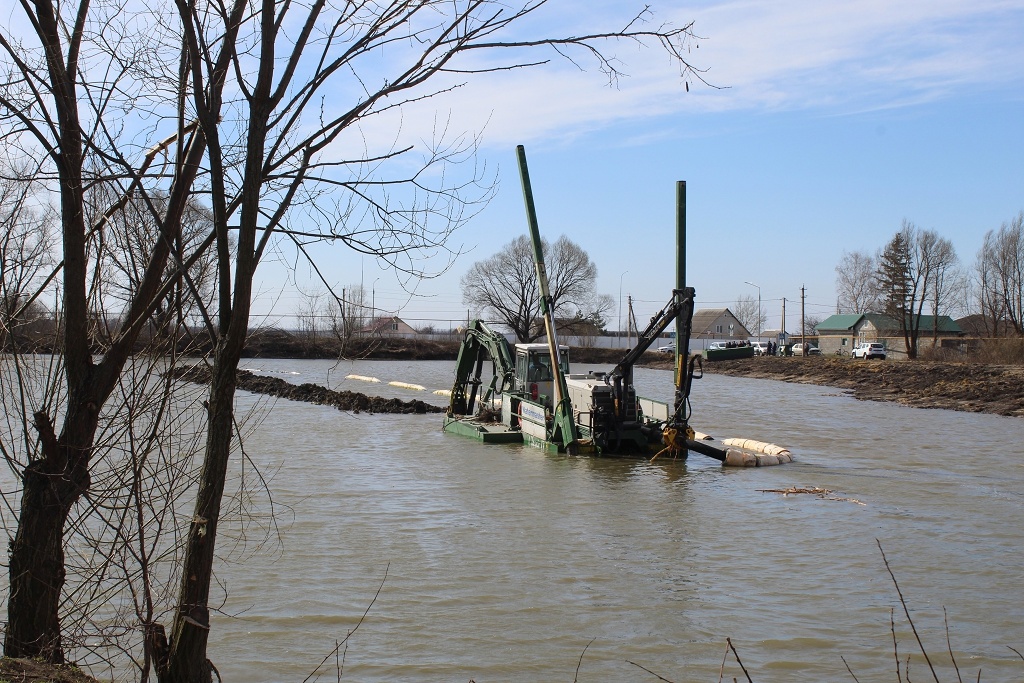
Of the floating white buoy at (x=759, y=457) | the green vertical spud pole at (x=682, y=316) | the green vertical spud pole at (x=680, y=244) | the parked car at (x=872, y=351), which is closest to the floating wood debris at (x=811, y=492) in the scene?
the green vertical spud pole at (x=682, y=316)

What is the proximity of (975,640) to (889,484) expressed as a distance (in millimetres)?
10327

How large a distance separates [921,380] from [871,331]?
53102 millimetres

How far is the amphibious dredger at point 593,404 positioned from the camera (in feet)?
68.2

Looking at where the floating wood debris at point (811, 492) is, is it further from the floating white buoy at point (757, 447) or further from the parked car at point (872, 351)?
the parked car at point (872, 351)

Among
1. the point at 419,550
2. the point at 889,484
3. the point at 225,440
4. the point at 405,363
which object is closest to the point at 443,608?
the point at 419,550

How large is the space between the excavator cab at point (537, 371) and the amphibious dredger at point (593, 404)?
0.03 meters

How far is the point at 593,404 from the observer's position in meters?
21.4

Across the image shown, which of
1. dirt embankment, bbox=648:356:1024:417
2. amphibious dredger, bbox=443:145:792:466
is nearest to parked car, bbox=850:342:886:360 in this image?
dirt embankment, bbox=648:356:1024:417

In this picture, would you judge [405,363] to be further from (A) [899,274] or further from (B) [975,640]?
(B) [975,640]

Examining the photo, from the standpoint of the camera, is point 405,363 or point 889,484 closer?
point 889,484

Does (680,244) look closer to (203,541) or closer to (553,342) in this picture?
(553,342)

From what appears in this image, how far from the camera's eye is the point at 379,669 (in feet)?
25.9

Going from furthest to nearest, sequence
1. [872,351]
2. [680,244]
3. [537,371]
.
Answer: [872,351] < [537,371] < [680,244]

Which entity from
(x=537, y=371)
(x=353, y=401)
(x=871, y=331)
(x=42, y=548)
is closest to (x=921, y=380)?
(x=353, y=401)
